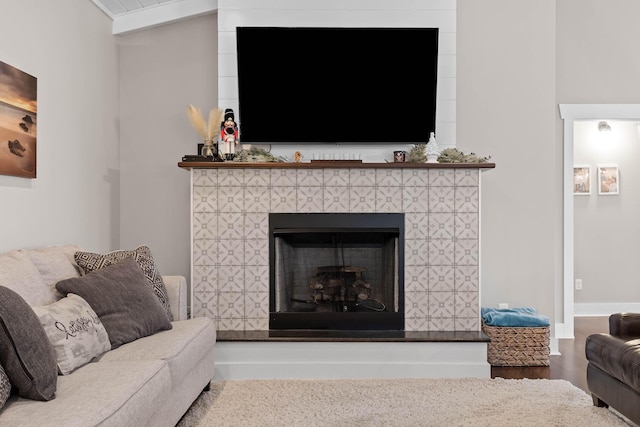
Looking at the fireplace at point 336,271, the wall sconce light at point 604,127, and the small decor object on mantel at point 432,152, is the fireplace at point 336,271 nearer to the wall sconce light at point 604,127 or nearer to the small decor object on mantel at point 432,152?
the small decor object on mantel at point 432,152

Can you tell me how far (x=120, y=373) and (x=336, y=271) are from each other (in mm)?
2219

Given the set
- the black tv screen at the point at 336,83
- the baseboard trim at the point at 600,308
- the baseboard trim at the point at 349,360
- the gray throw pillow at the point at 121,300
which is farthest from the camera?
the baseboard trim at the point at 600,308

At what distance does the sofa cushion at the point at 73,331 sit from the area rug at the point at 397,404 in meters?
0.73

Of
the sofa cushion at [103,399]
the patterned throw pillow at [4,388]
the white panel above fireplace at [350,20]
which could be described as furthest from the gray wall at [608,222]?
the patterned throw pillow at [4,388]

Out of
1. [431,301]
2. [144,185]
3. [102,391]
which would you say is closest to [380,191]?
[431,301]

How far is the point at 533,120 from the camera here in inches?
185

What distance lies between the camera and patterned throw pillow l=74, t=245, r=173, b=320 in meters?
3.30

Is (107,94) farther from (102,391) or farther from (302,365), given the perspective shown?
(102,391)

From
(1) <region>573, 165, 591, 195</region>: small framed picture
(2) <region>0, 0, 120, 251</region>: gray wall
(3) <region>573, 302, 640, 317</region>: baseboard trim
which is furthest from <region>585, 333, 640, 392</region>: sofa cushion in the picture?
(1) <region>573, 165, 591, 195</region>: small framed picture

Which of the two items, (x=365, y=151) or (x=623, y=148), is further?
(x=623, y=148)

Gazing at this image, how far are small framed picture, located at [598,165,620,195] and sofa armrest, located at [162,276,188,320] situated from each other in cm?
494

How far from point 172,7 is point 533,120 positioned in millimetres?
3043

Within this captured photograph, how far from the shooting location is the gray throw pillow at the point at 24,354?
2.01 m

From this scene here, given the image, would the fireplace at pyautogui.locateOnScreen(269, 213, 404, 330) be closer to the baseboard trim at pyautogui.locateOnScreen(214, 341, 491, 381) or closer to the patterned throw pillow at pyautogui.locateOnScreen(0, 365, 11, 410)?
the baseboard trim at pyautogui.locateOnScreen(214, 341, 491, 381)
